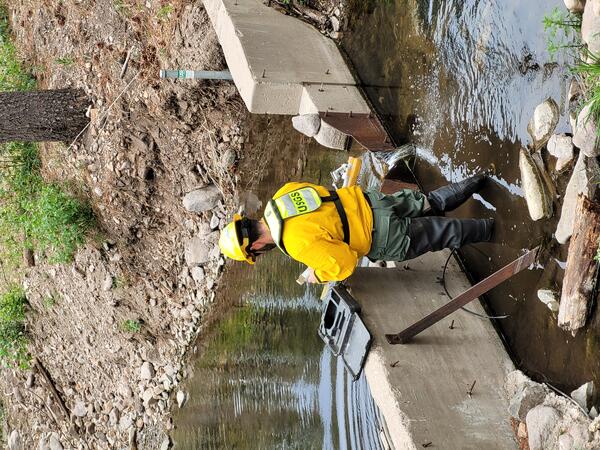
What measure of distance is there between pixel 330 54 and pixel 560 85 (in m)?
2.54

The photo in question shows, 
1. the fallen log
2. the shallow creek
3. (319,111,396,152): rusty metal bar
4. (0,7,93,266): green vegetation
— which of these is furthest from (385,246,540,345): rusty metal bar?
(0,7,93,266): green vegetation

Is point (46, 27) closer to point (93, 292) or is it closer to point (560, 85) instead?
point (93, 292)

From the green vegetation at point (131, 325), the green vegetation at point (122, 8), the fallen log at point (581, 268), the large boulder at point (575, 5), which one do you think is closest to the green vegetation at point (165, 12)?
the green vegetation at point (122, 8)

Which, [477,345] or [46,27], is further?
[46,27]

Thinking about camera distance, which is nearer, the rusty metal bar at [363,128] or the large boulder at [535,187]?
the large boulder at [535,187]

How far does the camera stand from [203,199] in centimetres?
666

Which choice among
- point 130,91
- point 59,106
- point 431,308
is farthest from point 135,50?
point 431,308

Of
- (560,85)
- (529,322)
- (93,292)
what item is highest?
(560,85)

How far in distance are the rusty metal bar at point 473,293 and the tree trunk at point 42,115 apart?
5221mm

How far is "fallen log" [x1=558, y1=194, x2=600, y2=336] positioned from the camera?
128 inches

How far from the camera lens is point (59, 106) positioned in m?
7.43

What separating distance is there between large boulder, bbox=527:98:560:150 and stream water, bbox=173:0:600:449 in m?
0.08

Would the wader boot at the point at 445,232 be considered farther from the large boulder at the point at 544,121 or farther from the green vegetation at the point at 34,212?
the green vegetation at the point at 34,212

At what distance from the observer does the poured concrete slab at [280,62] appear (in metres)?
5.25
